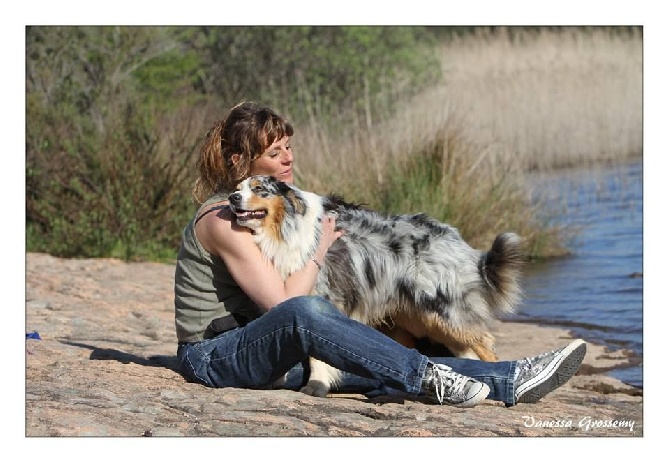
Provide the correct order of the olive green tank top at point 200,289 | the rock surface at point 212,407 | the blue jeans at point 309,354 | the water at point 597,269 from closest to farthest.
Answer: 1. the rock surface at point 212,407
2. the blue jeans at point 309,354
3. the olive green tank top at point 200,289
4. the water at point 597,269

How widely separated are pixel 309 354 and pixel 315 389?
40cm

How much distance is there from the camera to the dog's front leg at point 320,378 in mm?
4840

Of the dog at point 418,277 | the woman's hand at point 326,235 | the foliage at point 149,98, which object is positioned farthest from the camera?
the foliage at point 149,98

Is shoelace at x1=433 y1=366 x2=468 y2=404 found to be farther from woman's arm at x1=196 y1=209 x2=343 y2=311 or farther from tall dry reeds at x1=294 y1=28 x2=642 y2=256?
tall dry reeds at x1=294 y1=28 x2=642 y2=256

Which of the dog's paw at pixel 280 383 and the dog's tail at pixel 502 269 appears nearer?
the dog's paw at pixel 280 383

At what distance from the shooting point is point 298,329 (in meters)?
4.43

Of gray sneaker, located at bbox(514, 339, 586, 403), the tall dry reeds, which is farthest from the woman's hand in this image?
the tall dry reeds

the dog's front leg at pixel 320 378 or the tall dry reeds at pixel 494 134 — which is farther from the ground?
the tall dry reeds at pixel 494 134

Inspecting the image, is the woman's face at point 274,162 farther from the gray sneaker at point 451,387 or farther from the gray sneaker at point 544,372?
the gray sneaker at point 544,372

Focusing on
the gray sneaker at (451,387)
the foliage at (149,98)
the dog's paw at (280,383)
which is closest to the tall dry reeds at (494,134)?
the foliage at (149,98)

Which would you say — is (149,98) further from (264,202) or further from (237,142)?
(264,202)

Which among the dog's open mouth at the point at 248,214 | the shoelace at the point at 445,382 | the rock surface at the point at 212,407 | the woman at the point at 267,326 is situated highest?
the dog's open mouth at the point at 248,214

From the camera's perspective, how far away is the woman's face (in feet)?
15.9

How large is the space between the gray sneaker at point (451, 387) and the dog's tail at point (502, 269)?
0.85 meters
